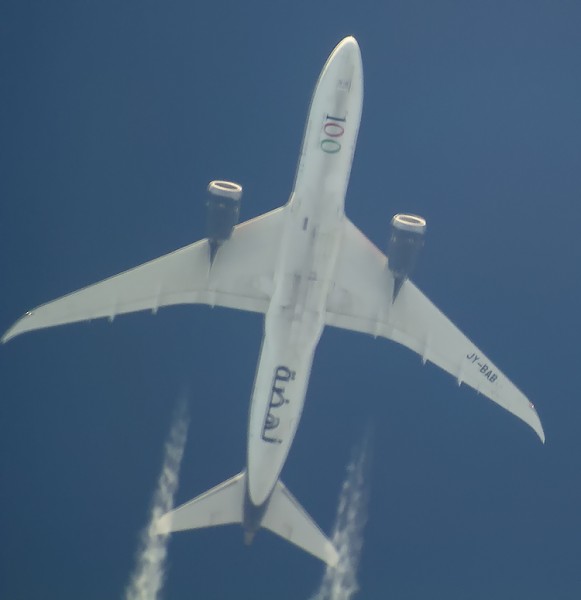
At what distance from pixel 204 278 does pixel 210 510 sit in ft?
24.5

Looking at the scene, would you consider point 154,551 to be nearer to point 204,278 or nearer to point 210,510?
point 210,510

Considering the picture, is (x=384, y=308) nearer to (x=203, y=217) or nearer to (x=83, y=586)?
(x=203, y=217)

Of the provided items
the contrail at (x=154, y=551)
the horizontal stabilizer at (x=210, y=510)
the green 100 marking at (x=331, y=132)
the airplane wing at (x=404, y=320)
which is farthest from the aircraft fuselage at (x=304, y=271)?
the contrail at (x=154, y=551)

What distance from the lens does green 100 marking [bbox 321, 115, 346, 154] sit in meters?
28.2

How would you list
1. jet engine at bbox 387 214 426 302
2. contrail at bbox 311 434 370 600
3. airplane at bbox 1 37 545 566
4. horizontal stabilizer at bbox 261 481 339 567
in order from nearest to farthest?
airplane at bbox 1 37 545 566, jet engine at bbox 387 214 426 302, horizontal stabilizer at bbox 261 481 339 567, contrail at bbox 311 434 370 600

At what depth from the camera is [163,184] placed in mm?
35156

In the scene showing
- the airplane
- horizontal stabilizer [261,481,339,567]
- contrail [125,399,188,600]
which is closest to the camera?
the airplane

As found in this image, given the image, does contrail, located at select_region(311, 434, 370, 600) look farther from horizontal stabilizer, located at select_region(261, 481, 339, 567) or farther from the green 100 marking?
the green 100 marking

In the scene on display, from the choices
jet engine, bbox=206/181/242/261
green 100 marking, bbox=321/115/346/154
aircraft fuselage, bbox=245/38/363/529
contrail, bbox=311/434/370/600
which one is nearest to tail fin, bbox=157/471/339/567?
aircraft fuselage, bbox=245/38/363/529

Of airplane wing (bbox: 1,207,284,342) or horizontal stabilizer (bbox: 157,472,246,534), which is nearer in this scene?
horizontal stabilizer (bbox: 157,472,246,534)

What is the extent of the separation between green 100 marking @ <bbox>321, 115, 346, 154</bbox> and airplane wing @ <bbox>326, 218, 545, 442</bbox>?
2.94 meters

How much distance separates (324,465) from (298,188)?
11065mm

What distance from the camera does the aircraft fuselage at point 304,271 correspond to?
28.1 meters

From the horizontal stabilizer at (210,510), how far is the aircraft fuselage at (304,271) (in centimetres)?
50
